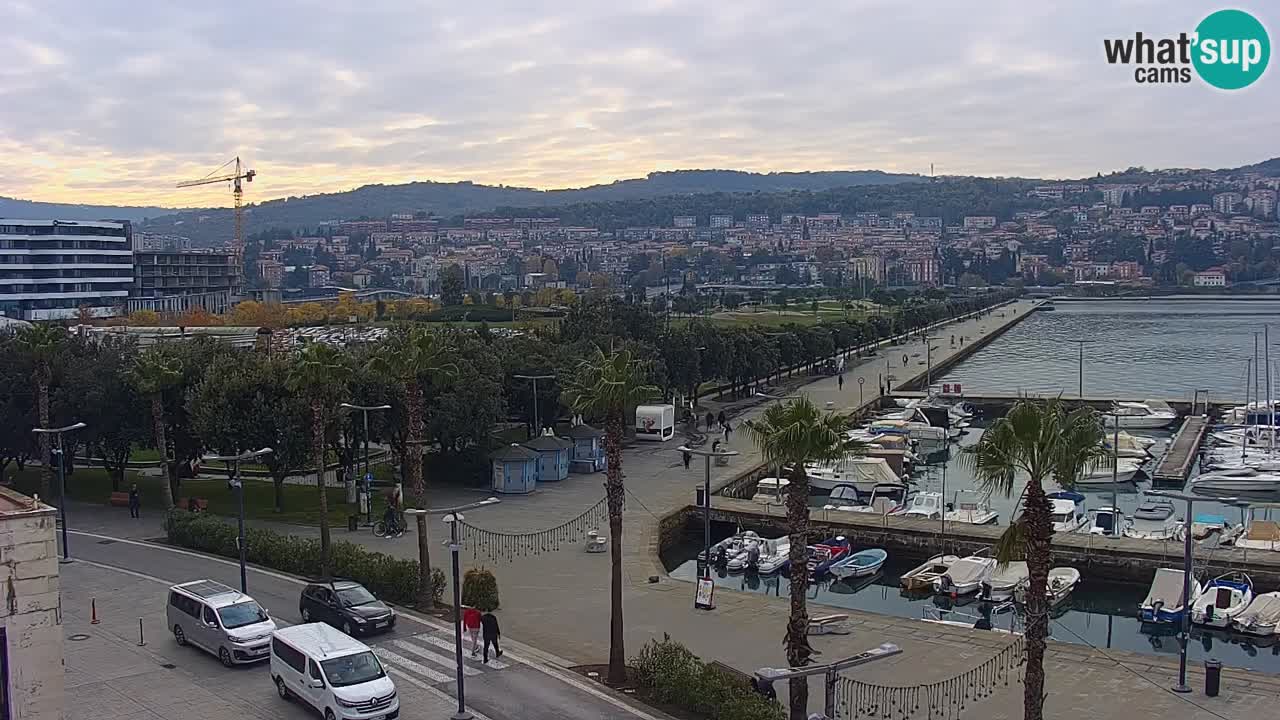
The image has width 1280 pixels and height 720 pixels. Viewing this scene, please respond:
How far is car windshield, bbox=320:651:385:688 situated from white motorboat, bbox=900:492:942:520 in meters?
21.4

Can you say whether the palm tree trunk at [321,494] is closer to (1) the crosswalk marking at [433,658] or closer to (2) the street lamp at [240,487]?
(2) the street lamp at [240,487]

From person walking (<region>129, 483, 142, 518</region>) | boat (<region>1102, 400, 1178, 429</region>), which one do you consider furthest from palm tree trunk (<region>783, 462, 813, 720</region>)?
boat (<region>1102, 400, 1178, 429</region>)

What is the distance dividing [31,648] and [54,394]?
2500cm

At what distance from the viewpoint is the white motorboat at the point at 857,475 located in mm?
40500

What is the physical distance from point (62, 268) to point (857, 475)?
349 ft

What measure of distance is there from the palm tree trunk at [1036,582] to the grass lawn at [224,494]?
70.6 feet

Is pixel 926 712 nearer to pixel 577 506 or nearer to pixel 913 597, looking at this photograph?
pixel 913 597

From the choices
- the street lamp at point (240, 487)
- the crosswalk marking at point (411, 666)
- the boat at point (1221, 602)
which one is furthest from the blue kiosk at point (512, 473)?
the boat at point (1221, 602)

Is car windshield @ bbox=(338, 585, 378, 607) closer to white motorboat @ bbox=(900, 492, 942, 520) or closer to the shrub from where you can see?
the shrub

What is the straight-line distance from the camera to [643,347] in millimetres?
51219

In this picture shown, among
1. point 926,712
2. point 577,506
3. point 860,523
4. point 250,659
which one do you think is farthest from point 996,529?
point 250,659

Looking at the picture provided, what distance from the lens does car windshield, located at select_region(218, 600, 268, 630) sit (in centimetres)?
1903

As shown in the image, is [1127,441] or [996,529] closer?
[996,529]

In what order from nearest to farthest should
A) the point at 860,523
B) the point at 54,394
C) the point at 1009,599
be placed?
the point at 1009,599
the point at 860,523
the point at 54,394
